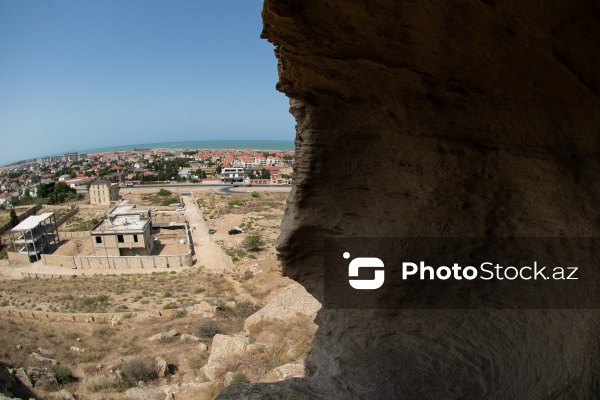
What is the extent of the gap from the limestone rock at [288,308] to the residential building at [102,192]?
48.0 meters

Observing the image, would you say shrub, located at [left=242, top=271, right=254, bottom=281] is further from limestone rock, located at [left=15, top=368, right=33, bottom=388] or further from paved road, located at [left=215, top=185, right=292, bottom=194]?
paved road, located at [left=215, top=185, right=292, bottom=194]

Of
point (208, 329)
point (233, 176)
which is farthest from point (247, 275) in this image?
point (233, 176)

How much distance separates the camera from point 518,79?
3.64 meters

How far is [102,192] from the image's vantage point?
53062mm

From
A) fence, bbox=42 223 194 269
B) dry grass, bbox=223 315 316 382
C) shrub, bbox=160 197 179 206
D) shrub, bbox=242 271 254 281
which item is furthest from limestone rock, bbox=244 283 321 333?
shrub, bbox=160 197 179 206

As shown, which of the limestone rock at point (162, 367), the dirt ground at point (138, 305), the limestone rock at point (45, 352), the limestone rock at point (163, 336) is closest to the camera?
the limestone rock at point (162, 367)

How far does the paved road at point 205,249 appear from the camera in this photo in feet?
86.1

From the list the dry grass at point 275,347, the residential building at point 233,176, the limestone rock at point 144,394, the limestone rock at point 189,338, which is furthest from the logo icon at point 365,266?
the residential building at point 233,176

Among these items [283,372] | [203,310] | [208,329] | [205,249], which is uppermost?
[283,372]

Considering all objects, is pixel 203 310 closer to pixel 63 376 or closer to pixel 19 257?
pixel 63 376

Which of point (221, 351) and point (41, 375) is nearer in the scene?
point (221, 351)

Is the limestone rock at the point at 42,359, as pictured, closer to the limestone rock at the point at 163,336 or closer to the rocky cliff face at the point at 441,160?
the limestone rock at the point at 163,336

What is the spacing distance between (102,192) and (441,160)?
2244 inches

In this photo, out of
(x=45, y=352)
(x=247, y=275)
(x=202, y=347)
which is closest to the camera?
(x=202, y=347)
